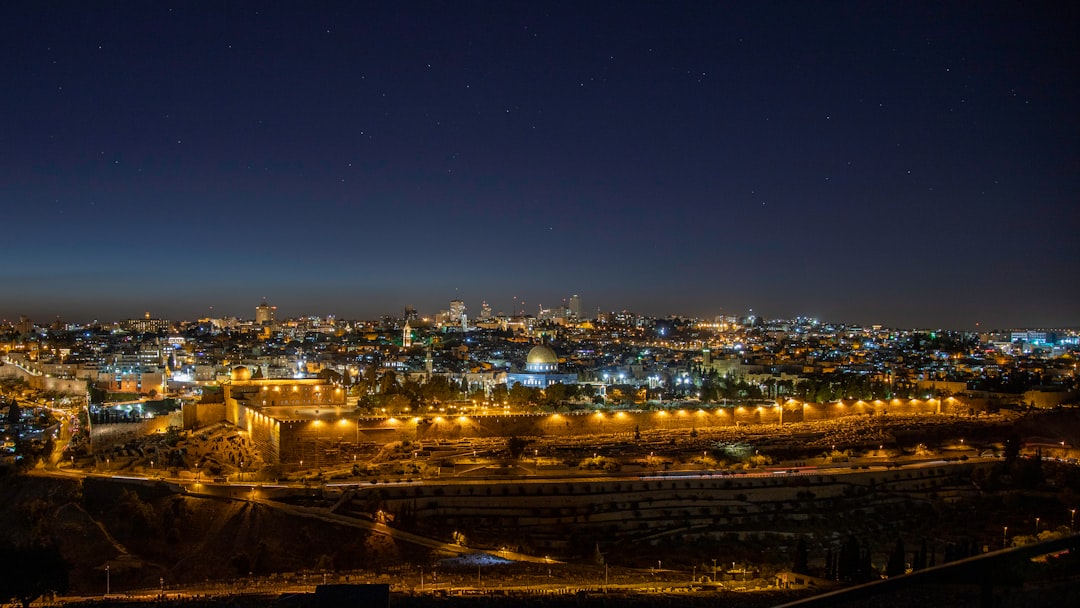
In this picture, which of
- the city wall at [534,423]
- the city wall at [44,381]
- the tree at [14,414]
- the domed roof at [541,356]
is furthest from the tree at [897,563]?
the domed roof at [541,356]

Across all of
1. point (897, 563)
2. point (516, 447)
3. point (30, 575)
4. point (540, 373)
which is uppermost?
point (540, 373)

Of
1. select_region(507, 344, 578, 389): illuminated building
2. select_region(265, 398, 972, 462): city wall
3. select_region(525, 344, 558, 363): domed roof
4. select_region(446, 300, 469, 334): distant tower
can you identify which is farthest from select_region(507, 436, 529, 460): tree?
select_region(446, 300, 469, 334): distant tower

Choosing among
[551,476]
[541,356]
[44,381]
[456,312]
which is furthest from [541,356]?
[456,312]

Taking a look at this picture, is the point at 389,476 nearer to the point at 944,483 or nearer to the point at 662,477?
the point at 662,477

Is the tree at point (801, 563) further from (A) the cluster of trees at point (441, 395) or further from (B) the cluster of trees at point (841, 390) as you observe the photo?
(B) the cluster of trees at point (841, 390)

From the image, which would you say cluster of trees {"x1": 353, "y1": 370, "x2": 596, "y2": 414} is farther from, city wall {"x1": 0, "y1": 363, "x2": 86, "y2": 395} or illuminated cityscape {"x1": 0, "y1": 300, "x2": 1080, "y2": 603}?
city wall {"x1": 0, "y1": 363, "x2": 86, "y2": 395}

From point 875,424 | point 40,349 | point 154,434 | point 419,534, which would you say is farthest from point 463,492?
point 40,349

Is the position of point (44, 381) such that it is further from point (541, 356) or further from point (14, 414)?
point (541, 356)

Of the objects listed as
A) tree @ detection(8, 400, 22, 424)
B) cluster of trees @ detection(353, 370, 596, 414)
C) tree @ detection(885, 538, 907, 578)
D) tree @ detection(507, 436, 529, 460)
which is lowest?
tree @ detection(885, 538, 907, 578)
